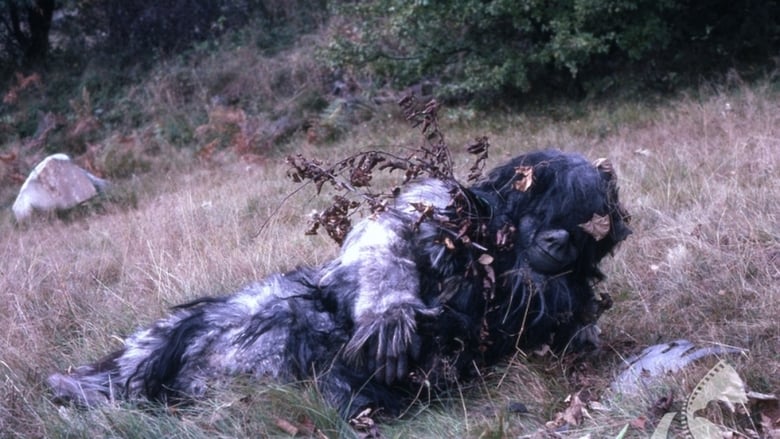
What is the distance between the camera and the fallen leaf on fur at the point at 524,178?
152 inches

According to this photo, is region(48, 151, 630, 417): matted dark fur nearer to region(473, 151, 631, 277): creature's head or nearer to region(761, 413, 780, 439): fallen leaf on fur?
region(473, 151, 631, 277): creature's head

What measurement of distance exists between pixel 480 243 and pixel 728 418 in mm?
1246

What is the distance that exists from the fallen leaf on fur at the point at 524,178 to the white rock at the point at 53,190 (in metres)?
8.19

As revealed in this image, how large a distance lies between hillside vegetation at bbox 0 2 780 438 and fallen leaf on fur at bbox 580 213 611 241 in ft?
1.93

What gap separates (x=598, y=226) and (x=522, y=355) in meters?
0.66

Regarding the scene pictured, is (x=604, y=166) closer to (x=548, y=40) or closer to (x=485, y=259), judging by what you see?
(x=485, y=259)

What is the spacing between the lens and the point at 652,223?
6086 mm

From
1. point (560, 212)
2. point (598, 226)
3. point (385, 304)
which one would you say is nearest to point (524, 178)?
point (560, 212)

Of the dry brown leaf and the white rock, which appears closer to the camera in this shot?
the dry brown leaf

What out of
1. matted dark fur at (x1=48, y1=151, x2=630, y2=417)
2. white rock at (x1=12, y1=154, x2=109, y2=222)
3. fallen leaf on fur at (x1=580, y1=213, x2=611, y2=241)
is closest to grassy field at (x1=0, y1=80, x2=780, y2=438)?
matted dark fur at (x1=48, y1=151, x2=630, y2=417)

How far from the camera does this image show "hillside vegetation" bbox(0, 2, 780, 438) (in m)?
3.59

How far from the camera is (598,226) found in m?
3.84

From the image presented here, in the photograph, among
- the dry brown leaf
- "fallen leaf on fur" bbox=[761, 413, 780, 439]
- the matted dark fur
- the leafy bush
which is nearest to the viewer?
"fallen leaf on fur" bbox=[761, 413, 780, 439]

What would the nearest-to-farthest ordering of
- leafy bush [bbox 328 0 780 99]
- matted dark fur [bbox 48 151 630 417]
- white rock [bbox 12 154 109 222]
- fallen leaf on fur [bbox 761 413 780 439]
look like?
1. fallen leaf on fur [bbox 761 413 780 439]
2. matted dark fur [bbox 48 151 630 417]
3. white rock [bbox 12 154 109 222]
4. leafy bush [bbox 328 0 780 99]
